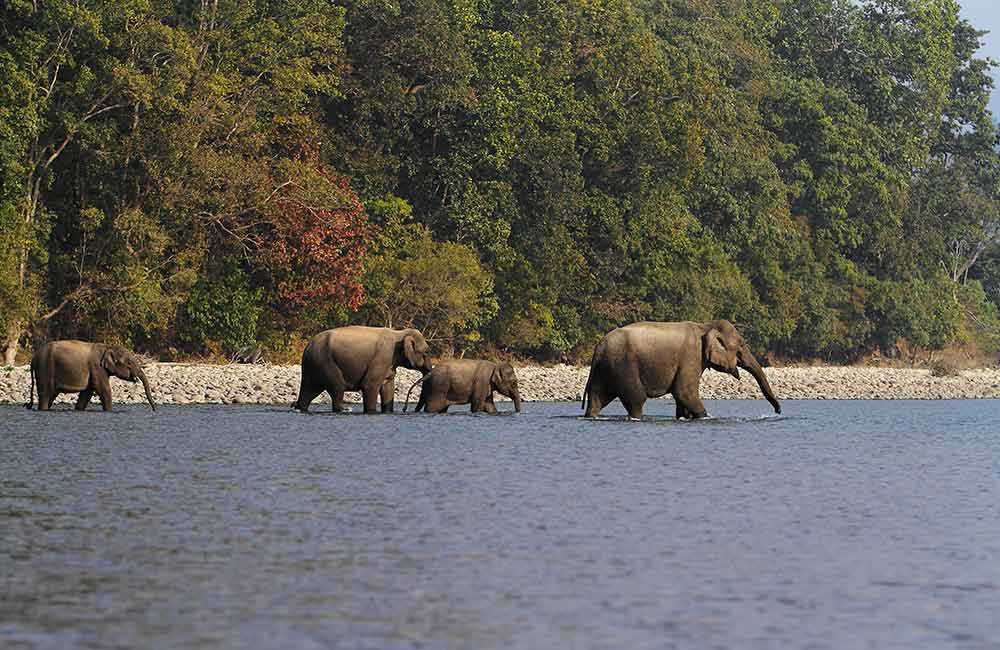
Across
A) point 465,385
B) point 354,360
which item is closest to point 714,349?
point 465,385

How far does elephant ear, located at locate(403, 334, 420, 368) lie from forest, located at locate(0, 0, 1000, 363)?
11396 mm

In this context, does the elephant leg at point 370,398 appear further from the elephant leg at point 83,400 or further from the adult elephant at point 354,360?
the elephant leg at point 83,400

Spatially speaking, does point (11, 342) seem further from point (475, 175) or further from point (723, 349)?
point (723, 349)

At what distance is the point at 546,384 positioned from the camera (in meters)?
54.7

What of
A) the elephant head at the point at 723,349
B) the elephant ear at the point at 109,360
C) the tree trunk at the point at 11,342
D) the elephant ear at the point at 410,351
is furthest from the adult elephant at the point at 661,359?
the tree trunk at the point at 11,342

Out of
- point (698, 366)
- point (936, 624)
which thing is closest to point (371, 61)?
point (698, 366)

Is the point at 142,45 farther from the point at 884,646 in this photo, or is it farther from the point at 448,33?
the point at 884,646

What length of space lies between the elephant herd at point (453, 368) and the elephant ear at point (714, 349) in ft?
0.07

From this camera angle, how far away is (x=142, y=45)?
47.2 meters

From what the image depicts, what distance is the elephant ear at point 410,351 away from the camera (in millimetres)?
39125

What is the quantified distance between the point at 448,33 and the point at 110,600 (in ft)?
151

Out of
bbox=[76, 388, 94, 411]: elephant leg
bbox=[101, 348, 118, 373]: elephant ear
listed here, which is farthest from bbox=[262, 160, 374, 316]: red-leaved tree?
bbox=[76, 388, 94, 411]: elephant leg

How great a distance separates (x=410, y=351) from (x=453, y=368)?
128cm

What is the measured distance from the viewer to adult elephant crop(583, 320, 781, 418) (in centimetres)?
3500
